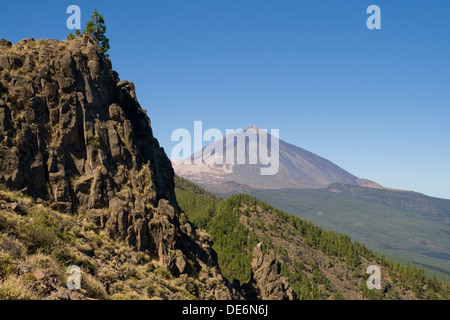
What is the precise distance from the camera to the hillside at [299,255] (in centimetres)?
10912

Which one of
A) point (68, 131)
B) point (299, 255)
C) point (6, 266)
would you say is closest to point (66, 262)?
point (6, 266)

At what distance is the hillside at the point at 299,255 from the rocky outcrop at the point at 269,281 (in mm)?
40764

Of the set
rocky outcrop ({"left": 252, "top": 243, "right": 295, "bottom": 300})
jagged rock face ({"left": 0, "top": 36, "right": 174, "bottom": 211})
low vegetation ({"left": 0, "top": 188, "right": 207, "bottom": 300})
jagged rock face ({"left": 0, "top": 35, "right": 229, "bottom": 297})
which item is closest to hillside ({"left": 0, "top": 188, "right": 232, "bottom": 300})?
low vegetation ({"left": 0, "top": 188, "right": 207, "bottom": 300})

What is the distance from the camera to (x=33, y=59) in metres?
29.3

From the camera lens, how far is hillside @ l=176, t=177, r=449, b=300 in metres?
109

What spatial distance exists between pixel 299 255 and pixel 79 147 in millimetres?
114273

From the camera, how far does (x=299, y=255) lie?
12512 centimetres

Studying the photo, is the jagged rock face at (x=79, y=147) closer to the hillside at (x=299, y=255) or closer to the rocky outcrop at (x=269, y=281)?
the rocky outcrop at (x=269, y=281)

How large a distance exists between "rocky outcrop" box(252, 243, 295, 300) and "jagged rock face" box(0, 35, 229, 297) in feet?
70.0

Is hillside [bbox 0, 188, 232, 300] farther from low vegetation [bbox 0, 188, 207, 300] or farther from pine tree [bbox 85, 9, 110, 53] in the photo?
pine tree [bbox 85, 9, 110, 53]
